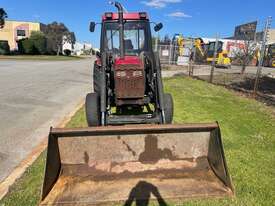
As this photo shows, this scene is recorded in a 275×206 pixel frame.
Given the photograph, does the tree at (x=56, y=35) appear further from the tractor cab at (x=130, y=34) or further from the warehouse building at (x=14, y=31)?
the tractor cab at (x=130, y=34)

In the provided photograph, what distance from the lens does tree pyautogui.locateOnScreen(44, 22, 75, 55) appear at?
6890 cm

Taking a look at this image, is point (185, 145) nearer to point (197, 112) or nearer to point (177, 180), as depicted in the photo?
point (177, 180)

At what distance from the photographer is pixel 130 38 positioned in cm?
734

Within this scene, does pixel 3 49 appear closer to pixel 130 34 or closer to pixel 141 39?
pixel 130 34

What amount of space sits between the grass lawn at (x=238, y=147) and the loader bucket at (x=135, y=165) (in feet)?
0.84

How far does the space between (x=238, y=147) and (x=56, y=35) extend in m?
72.6

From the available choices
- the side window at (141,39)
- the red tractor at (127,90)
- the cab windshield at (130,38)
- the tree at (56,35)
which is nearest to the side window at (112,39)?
the cab windshield at (130,38)

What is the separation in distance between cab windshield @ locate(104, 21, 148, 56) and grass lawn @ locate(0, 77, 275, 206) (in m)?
1.83

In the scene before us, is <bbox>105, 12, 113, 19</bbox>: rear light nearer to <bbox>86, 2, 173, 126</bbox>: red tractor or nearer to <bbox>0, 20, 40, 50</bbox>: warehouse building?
<bbox>86, 2, 173, 126</bbox>: red tractor

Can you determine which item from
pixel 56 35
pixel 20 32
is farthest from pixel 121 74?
pixel 56 35

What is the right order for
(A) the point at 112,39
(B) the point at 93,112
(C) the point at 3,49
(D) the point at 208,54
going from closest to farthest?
(B) the point at 93,112 < (A) the point at 112,39 < (D) the point at 208,54 < (C) the point at 3,49

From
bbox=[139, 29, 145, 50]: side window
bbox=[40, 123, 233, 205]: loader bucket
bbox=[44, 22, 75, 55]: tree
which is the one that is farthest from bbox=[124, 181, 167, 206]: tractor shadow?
bbox=[44, 22, 75, 55]: tree

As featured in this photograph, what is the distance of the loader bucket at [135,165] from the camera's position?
12.1 feet

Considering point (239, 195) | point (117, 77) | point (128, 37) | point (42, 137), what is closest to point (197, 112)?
point (128, 37)
